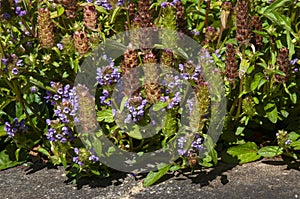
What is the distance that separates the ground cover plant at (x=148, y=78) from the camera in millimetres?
3844

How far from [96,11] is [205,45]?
0.77 meters

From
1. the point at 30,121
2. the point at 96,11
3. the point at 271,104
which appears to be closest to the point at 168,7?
the point at 96,11

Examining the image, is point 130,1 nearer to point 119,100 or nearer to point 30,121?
point 119,100

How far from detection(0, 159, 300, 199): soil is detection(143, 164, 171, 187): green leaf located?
3 centimetres

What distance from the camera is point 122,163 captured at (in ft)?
13.7

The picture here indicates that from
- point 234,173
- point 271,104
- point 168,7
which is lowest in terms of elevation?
point 234,173

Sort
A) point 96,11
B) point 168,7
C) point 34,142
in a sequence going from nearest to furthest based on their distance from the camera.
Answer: point 168,7, point 96,11, point 34,142

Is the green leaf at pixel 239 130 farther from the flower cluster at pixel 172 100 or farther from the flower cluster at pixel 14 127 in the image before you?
the flower cluster at pixel 14 127

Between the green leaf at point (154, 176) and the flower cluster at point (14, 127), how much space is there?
3.07ft

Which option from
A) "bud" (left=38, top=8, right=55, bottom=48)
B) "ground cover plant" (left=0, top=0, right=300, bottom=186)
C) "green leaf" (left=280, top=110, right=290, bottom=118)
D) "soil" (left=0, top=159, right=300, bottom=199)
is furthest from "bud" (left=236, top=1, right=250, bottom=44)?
"bud" (left=38, top=8, right=55, bottom=48)

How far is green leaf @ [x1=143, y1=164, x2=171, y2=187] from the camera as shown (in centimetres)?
400

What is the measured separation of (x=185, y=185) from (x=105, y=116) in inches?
26.7

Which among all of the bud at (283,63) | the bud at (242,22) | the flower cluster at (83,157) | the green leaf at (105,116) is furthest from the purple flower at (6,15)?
the bud at (283,63)

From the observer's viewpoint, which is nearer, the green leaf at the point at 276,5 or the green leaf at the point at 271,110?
the green leaf at the point at 276,5
